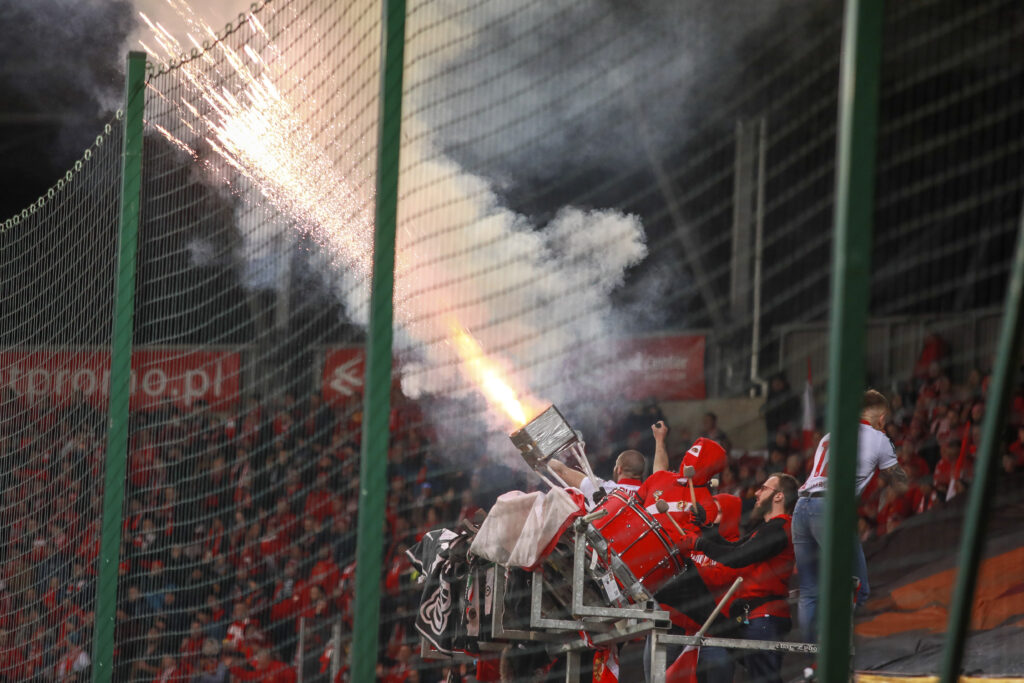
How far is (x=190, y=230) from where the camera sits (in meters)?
5.94

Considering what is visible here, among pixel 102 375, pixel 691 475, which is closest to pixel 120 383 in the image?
pixel 102 375

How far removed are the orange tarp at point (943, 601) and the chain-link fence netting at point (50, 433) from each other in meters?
4.45

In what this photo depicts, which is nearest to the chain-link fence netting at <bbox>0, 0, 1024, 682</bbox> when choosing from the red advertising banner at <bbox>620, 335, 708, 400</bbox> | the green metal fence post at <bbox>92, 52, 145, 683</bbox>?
the green metal fence post at <bbox>92, 52, 145, 683</bbox>

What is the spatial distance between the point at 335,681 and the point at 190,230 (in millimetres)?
2558

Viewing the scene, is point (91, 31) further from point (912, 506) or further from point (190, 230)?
point (912, 506)

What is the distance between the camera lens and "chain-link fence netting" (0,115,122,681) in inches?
270

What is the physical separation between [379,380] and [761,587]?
3.25m

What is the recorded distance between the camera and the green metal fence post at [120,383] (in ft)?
15.7

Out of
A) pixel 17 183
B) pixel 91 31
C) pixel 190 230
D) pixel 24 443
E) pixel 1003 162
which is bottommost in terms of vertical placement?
pixel 24 443

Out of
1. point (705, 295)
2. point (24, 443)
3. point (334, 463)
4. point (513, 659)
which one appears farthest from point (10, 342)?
point (705, 295)

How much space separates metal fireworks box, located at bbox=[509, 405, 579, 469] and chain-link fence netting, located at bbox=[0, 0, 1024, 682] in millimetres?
356

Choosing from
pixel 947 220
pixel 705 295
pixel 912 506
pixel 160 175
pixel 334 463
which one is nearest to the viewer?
pixel 160 175

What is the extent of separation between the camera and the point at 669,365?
38.4 feet

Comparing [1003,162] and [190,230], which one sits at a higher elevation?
[1003,162]
